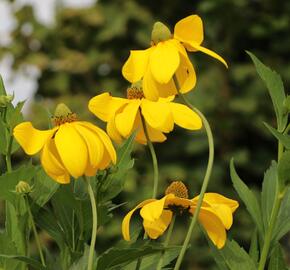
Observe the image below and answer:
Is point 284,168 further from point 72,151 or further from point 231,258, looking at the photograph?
point 72,151

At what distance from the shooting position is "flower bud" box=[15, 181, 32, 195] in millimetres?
738

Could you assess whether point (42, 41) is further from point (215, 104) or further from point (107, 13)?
point (215, 104)

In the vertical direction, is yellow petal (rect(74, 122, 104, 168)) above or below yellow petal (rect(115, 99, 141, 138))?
above

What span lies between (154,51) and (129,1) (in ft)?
12.5

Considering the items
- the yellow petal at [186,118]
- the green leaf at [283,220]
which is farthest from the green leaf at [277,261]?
the yellow petal at [186,118]

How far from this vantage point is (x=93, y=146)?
68 cm

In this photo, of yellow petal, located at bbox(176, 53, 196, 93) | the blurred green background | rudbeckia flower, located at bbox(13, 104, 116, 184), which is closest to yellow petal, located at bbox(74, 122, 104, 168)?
rudbeckia flower, located at bbox(13, 104, 116, 184)

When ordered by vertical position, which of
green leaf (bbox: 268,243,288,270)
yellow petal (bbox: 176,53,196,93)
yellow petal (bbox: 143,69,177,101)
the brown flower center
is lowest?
green leaf (bbox: 268,243,288,270)

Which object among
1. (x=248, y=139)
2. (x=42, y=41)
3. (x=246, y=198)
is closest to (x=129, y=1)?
(x=42, y=41)

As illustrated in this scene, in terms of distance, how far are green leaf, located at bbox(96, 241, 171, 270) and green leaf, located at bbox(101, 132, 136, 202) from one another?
0.36 ft

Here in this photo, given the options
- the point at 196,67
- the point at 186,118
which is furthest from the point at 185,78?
the point at 196,67

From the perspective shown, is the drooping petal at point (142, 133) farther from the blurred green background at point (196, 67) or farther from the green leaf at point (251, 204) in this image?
the blurred green background at point (196, 67)

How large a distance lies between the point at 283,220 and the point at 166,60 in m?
0.20

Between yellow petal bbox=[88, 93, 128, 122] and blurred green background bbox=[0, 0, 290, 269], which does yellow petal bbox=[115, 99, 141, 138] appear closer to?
yellow petal bbox=[88, 93, 128, 122]
